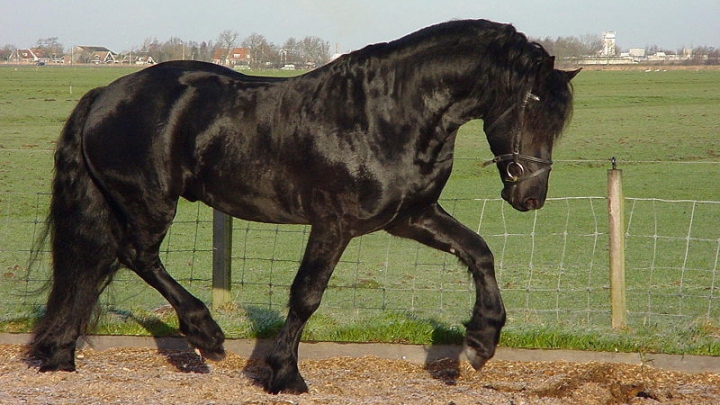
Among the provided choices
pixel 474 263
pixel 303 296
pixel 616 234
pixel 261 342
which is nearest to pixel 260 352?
pixel 261 342

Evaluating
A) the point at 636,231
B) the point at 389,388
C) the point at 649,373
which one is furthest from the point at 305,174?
the point at 636,231

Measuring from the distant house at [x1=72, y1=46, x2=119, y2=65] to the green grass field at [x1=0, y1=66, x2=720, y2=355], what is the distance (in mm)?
71281

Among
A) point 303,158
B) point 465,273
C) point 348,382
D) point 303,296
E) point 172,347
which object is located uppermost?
point 303,158

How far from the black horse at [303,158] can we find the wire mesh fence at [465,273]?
0.79 m

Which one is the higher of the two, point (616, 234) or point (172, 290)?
point (616, 234)

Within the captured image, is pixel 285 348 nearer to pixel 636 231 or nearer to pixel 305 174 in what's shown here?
pixel 305 174

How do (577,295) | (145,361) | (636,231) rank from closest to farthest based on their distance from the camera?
(145,361), (577,295), (636,231)

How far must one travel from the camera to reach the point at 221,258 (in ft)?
22.1

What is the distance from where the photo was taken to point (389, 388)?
16.2ft

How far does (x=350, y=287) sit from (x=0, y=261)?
12.9 ft

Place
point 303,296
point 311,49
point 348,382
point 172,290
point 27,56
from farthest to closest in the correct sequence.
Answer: point 27,56, point 311,49, point 172,290, point 348,382, point 303,296

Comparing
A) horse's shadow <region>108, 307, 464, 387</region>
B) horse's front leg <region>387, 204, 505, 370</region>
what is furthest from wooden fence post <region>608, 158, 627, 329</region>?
horse's front leg <region>387, 204, 505, 370</region>

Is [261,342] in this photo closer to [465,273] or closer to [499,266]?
[465,273]

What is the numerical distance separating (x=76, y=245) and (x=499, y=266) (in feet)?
17.2
